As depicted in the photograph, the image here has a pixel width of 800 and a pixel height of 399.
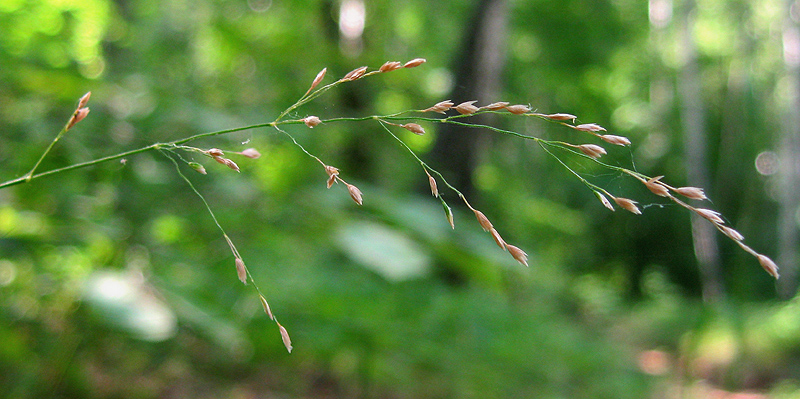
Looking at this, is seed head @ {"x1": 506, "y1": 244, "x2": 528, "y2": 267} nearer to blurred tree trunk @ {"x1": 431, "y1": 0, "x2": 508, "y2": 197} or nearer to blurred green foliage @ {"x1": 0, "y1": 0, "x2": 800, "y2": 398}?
blurred green foliage @ {"x1": 0, "y1": 0, "x2": 800, "y2": 398}

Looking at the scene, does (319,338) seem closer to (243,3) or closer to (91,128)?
(91,128)

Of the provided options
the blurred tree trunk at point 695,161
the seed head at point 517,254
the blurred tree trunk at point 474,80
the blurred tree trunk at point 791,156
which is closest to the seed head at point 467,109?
the seed head at point 517,254

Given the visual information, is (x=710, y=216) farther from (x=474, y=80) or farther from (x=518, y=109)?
(x=474, y=80)

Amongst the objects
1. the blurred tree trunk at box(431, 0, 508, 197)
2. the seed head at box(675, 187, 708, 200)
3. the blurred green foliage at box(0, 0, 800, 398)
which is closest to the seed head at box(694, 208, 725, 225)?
the seed head at box(675, 187, 708, 200)

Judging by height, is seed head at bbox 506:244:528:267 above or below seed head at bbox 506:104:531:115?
below

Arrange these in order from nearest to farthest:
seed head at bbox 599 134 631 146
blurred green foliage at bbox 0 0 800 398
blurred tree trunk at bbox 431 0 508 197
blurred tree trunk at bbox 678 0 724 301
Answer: seed head at bbox 599 134 631 146, blurred green foliage at bbox 0 0 800 398, blurred tree trunk at bbox 431 0 508 197, blurred tree trunk at bbox 678 0 724 301

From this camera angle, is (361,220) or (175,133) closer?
(361,220)

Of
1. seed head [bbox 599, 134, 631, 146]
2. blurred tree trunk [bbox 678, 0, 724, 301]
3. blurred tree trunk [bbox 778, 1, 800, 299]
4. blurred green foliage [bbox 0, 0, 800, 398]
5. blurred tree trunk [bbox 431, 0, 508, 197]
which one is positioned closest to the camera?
seed head [bbox 599, 134, 631, 146]

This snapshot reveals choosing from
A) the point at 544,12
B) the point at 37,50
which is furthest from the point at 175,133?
the point at 544,12
